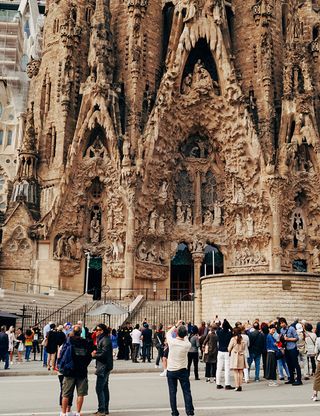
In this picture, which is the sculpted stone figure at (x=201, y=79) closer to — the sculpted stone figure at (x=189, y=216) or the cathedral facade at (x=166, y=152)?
the cathedral facade at (x=166, y=152)

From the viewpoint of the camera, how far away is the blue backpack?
795 cm

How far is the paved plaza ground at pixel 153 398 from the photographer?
8633mm

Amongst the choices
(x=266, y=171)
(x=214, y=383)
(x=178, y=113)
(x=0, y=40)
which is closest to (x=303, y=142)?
(x=266, y=171)

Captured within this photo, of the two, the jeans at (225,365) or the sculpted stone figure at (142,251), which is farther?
the sculpted stone figure at (142,251)

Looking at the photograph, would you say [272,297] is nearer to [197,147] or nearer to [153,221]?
[153,221]

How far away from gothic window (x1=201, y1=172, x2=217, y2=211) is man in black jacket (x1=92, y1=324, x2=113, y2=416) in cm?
2955

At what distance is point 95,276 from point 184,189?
8.86 m

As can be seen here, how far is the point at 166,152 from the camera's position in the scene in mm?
36188

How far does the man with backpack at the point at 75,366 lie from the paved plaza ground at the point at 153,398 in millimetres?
798

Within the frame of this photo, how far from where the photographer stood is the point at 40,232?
109ft

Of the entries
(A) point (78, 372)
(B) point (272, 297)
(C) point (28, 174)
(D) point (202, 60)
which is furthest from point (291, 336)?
(D) point (202, 60)

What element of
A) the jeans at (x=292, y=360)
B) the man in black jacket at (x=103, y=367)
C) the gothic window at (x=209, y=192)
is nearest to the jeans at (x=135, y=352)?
the jeans at (x=292, y=360)

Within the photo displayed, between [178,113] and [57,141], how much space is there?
8.67 metres

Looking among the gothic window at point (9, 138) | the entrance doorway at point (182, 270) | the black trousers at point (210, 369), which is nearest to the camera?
the black trousers at point (210, 369)
